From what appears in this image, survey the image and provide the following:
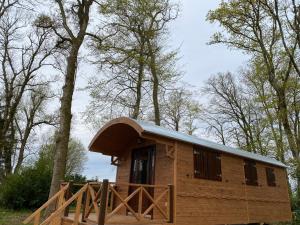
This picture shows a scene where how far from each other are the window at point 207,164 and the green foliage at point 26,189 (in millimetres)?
10566

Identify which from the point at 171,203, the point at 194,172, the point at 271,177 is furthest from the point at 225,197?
the point at 271,177

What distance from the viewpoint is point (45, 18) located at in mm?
13750

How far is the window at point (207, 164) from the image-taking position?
882 centimetres

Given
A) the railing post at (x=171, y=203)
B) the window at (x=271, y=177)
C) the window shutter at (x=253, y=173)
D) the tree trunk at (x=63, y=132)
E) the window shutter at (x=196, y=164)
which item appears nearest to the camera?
the railing post at (x=171, y=203)

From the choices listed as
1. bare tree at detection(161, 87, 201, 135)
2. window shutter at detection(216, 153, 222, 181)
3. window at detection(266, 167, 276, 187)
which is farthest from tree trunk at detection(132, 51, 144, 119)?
window shutter at detection(216, 153, 222, 181)

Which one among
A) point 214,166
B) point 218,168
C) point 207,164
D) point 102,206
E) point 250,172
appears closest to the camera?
point 102,206

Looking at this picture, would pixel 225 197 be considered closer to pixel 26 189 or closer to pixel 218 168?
pixel 218 168

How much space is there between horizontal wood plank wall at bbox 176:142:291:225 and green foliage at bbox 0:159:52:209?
10.5 meters

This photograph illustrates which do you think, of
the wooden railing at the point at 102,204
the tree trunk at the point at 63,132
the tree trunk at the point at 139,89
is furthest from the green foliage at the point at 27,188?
the wooden railing at the point at 102,204

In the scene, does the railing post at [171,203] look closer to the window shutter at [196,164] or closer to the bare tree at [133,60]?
the window shutter at [196,164]

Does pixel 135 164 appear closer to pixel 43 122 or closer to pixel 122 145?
pixel 122 145

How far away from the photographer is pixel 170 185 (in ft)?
25.9

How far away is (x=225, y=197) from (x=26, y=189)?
11.3 metres

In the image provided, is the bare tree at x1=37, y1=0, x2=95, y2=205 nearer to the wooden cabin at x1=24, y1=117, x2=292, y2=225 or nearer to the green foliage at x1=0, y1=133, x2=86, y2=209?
the wooden cabin at x1=24, y1=117, x2=292, y2=225
